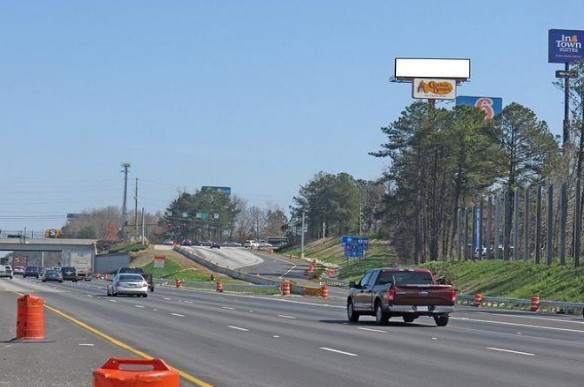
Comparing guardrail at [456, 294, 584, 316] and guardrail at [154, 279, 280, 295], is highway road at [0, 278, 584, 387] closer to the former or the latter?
guardrail at [456, 294, 584, 316]

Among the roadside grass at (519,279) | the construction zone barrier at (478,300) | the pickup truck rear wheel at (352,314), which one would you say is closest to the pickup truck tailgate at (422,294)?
the pickup truck rear wheel at (352,314)

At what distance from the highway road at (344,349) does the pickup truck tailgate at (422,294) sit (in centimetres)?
80

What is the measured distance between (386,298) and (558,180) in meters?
61.0

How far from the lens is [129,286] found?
58781 millimetres

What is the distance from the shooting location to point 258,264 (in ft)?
440

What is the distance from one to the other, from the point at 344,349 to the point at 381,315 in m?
10.3

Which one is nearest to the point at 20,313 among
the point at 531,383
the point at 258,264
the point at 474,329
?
the point at 531,383

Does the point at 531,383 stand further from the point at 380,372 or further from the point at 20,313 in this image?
the point at 20,313

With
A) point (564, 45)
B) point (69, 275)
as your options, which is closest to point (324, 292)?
point (564, 45)

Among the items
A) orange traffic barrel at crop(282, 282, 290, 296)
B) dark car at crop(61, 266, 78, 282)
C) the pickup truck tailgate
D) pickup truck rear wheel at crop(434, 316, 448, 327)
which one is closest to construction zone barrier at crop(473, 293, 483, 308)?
orange traffic barrel at crop(282, 282, 290, 296)

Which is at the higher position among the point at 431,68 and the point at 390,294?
the point at 431,68

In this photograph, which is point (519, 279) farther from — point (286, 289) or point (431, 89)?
point (431, 89)

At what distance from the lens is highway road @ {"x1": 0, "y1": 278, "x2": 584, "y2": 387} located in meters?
16.8

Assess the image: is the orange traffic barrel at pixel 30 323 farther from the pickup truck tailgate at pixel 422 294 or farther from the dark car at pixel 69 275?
the dark car at pixel 69 275
